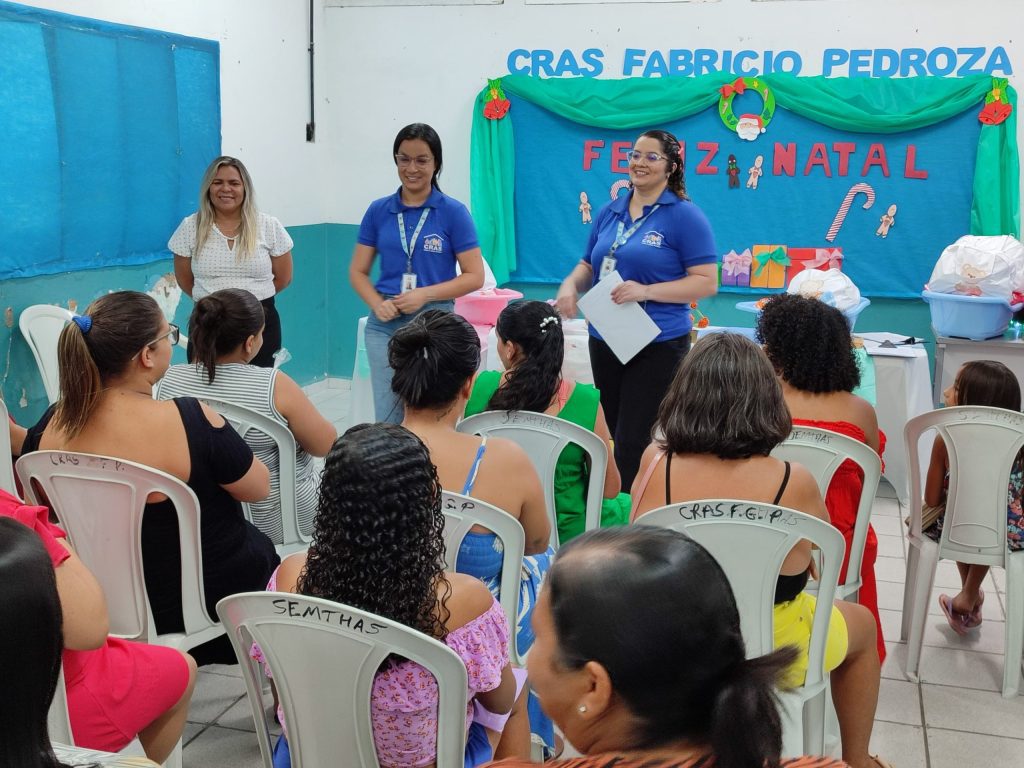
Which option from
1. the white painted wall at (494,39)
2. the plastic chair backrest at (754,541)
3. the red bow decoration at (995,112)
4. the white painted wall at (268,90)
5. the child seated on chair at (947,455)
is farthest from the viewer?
the white painted wall at (494,39)

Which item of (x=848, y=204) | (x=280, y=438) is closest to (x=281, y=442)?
(x=280, y=438)

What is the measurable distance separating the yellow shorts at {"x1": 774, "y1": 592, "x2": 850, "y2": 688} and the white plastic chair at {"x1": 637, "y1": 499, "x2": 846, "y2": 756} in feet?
0.23

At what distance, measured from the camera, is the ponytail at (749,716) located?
97 centimetres

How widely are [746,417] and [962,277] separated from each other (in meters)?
3.18

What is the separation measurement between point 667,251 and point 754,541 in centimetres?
178

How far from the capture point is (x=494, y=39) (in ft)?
20.8

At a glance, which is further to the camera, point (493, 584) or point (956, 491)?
point (956, 491)

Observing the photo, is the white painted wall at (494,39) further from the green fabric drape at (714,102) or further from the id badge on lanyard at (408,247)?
the id badge on lanyard at (408,247)

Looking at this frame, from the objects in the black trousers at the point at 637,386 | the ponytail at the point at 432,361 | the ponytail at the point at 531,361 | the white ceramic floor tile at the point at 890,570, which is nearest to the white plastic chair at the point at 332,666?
the ponytail at the point at 432,361

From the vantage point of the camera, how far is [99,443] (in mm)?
2219

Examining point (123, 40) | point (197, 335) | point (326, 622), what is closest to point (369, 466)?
point (326, 622)

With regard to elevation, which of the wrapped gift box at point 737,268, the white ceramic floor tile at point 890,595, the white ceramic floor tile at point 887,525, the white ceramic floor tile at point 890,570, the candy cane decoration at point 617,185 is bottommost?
the white ceramic floor tile at point 890,595

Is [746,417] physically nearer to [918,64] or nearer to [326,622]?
[326,622]

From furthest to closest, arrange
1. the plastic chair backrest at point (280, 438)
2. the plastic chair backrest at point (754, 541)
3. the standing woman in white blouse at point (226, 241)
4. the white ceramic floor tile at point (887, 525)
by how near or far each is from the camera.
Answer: the white ceramic floor tile at point (887, 525) < the standing woman in white blouse at point (226, 241) < the plastic chair backrest at point (280, 438) < the plastic chair backrest at point (754, 541)
